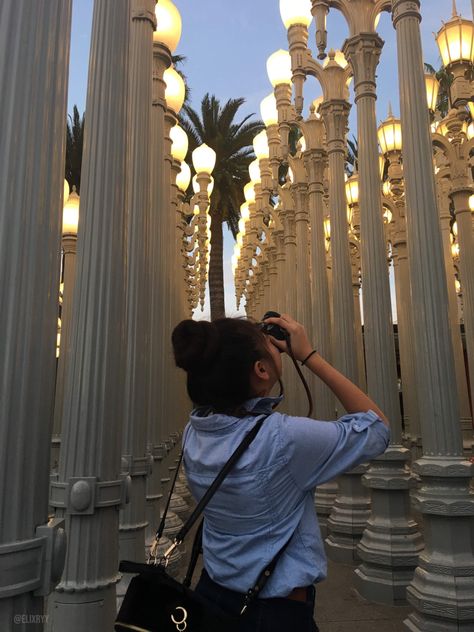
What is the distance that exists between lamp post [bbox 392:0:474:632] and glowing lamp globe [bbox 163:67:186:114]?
357 centimetres

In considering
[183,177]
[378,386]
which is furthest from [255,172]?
[378,386]

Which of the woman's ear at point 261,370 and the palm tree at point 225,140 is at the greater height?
the palm tree at point 225,140

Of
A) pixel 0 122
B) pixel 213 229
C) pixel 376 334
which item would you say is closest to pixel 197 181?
pixel 376 334

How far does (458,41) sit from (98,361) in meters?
6.94

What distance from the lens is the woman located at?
1.64m

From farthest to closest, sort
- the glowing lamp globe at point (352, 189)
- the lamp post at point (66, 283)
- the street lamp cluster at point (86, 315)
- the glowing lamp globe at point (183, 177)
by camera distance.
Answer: the glowing lamp globe at point (352, 189), the glowing lamp globe at point (183, 177), the lamp post at point (66, 283), the street lamp cluster at point (86, 315)

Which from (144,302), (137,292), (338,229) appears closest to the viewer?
(137,292)

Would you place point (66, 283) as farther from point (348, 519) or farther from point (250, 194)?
point (348, 519)

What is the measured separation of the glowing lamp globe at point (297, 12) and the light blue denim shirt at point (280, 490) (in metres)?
7.43

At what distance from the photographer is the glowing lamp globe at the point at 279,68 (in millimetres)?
8930

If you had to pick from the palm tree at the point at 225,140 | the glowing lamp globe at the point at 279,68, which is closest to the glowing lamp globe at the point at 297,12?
the glowing lamp globe at the point at 279,68

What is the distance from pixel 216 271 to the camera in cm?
2656

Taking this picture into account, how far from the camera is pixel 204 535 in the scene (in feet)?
6.15

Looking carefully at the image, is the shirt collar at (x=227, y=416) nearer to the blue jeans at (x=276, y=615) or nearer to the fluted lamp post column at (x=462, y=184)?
the blue jeans at (x=276, y=615)
